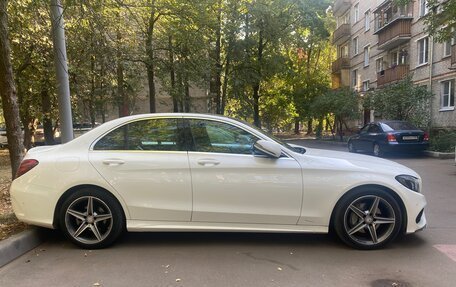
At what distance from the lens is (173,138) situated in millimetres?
4957

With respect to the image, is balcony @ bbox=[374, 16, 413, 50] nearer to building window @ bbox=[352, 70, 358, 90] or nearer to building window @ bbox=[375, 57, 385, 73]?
building window @ bbox=[375, 57, 385, 73]

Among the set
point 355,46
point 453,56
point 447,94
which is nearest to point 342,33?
point 355,46

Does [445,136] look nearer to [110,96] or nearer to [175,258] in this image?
[110,96]

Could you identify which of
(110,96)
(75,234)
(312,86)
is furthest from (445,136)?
(312,86)

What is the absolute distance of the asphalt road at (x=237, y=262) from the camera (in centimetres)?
397

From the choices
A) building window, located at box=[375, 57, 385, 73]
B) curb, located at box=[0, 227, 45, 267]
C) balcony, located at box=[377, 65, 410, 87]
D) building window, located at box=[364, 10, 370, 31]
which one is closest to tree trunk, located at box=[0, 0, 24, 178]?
curb, located at box=[0, 227, 45, 267]

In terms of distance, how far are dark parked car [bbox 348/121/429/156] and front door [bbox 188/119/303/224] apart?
39.2ft

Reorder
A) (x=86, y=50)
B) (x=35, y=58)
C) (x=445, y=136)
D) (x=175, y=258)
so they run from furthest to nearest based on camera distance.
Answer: (x=445, y=136)
(x=35, y=58)
(x=86, y=50)
(x=175, y=258)

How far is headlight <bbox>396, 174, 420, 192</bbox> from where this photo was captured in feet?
15.8

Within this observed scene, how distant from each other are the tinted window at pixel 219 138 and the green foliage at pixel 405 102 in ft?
54.2

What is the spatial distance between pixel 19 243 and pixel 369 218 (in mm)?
3909

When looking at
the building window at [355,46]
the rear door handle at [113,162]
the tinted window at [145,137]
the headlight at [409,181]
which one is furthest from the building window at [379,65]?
the rear door handle at [113,162]

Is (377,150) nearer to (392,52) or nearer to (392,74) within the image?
(392,74)

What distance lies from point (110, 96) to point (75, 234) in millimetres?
13564
